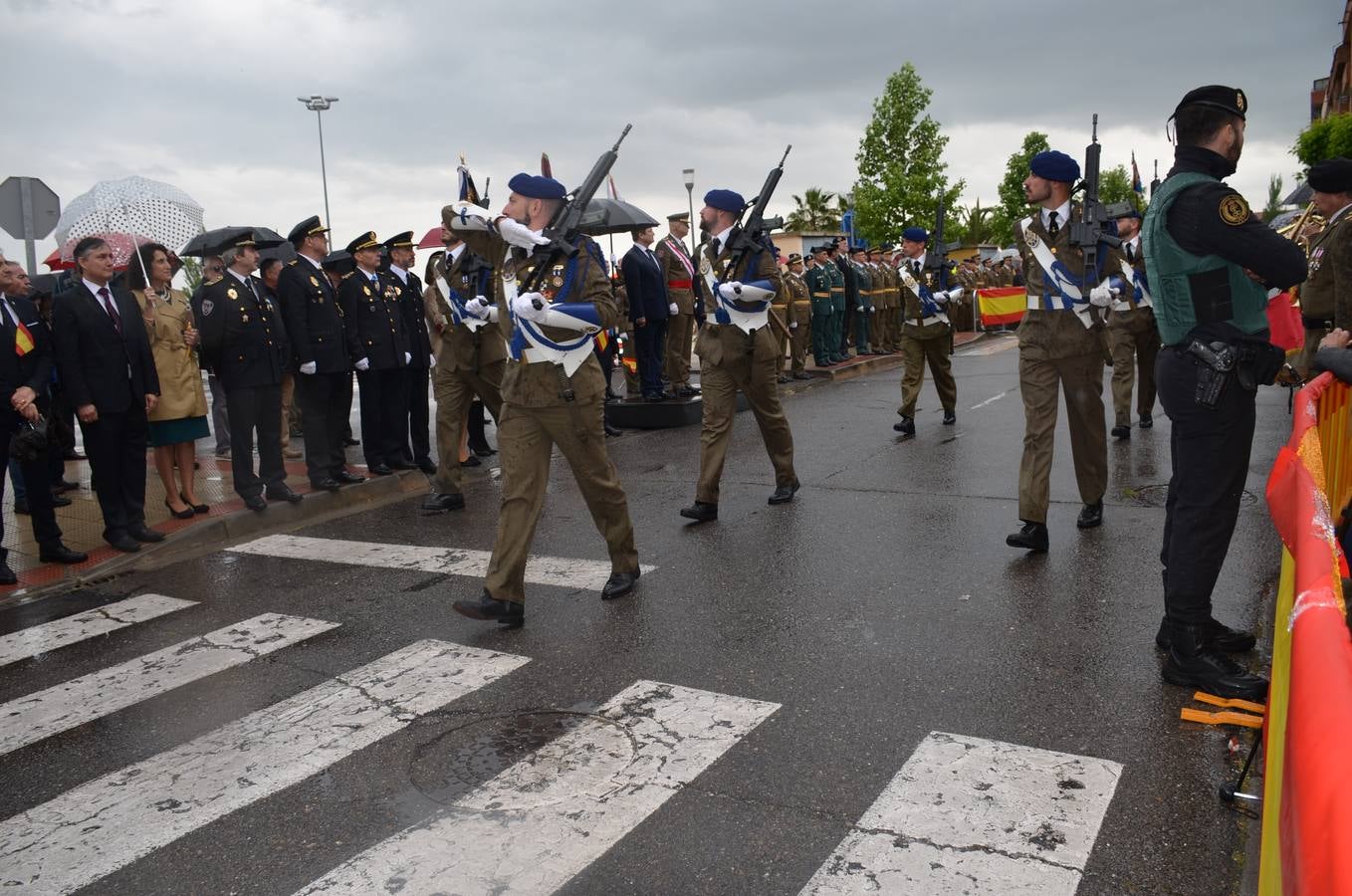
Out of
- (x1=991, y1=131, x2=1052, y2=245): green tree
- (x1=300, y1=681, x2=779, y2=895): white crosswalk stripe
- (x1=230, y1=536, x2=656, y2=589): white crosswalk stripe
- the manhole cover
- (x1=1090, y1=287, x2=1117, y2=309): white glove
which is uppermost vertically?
(x1=991, y1=131, x2=1052, y2=245): green tree

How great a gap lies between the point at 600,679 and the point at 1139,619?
251 centimetres

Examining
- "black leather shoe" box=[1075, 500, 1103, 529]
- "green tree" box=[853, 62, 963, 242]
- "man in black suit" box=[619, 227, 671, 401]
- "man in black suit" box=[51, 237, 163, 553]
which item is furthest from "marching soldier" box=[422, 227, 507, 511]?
"green tree" box=[853, 62, 963, 242]

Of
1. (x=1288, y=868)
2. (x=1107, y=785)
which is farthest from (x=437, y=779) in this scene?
(x=1288, y=868)

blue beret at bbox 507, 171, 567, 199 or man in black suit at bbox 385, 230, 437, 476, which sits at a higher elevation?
blue beret at bbox 507, 171, 567, 199

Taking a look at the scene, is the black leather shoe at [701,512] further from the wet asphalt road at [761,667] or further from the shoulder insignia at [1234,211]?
the shoulder insignia at [1234,211]

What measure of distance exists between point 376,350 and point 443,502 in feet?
5.85

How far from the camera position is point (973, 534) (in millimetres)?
6703

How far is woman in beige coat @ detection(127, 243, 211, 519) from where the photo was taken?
7984 millimetres

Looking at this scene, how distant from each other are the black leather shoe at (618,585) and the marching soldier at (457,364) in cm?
279

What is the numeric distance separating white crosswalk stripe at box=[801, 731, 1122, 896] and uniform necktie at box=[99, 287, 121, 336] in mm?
6212

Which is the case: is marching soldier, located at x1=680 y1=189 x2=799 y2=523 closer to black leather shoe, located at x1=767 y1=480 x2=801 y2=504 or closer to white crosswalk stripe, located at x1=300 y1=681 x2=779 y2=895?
black leather shoe, located at x1=767 y1=480 x2=801 y2=504

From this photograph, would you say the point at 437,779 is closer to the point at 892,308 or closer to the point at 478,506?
the point at 478,506

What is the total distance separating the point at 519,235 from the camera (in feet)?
17.8

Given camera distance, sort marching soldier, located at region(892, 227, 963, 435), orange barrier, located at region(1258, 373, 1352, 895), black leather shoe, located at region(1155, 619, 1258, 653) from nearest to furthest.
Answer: orange barrier, located at region(1258, 373, 1352, 895) → black leather shoe, located at region(1155, 619, 1258, 653) → marching soldier, located at region(892, 227, 963, 435)
